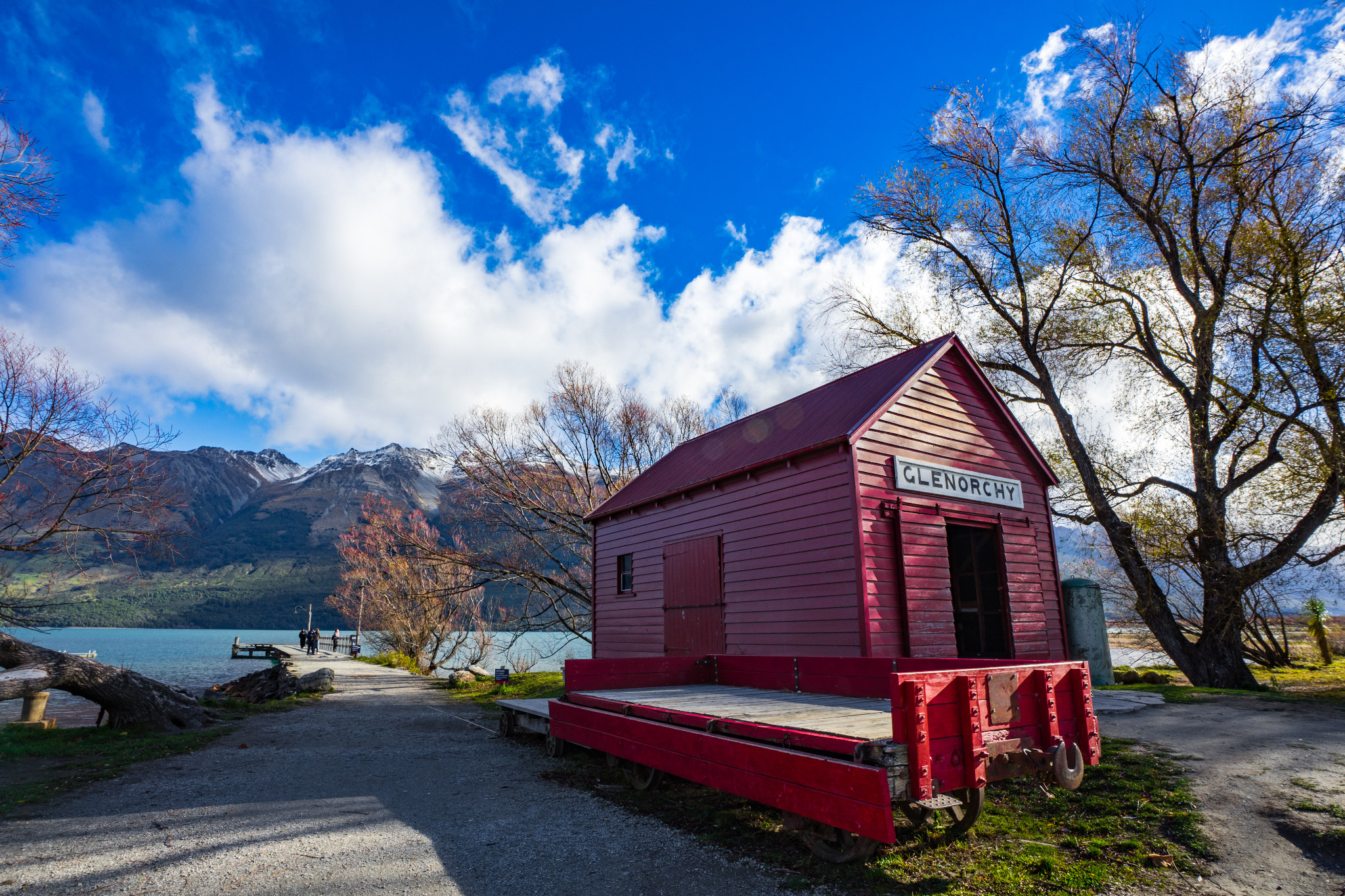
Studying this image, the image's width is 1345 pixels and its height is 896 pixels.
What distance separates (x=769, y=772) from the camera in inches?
165

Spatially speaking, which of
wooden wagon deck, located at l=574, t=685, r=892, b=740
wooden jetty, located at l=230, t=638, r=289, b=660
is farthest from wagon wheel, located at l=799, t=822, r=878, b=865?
wooden jetty, located at l=230, t=638, r=289, b=660

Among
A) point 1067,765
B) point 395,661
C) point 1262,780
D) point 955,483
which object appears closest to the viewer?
point 1067,765

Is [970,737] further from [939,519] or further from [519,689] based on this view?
[519,689]

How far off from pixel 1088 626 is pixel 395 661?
2988 cm

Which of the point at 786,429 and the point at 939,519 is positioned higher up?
the point at 786,429

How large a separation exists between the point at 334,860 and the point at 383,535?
27792 millimetres

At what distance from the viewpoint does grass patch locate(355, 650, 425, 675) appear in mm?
28906

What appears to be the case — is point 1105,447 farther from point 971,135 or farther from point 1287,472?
point 971,135

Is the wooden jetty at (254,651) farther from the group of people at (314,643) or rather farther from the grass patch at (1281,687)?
the grass patch at (1281,687)

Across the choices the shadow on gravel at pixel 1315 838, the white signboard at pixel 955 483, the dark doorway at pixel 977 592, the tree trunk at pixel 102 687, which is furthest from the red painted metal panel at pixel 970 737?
the tree trunk at pixel 102 687

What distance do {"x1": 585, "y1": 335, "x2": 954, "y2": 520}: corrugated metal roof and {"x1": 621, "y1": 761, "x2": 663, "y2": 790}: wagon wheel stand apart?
4.76 m

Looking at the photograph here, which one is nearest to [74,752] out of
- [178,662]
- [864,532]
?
[864,532]

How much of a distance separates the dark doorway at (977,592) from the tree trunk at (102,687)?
12701 millimetres

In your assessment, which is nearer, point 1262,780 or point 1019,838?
point 1019,838
